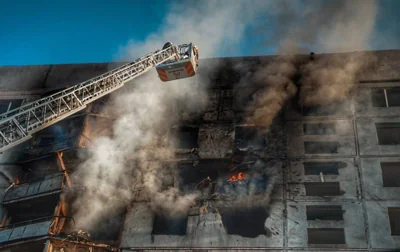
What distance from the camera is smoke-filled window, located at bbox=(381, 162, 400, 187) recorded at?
845 inches

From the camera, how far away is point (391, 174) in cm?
2153

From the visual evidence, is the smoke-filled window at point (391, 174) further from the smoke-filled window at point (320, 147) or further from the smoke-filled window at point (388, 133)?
the smoke-filled window at point (320, 147)

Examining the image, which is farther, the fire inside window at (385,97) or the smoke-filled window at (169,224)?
the fire inside window at (385,97)

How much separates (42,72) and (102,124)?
6.22 meters

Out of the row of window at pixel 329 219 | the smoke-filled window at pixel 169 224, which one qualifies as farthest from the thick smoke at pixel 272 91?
the smoke-filled window at pixel 169 224

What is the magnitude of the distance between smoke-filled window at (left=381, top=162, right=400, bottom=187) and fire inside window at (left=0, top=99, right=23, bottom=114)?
59.2 feet

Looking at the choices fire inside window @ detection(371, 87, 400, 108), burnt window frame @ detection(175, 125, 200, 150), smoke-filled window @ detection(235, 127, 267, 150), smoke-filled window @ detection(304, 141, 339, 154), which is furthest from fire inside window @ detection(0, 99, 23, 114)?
fire inside window @ detection(371, 87, 400, 108)

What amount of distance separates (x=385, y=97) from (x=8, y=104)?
61.4 feet

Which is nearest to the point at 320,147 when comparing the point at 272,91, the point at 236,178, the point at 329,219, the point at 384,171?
the point at 384,171

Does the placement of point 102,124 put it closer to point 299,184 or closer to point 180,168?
point 180,168

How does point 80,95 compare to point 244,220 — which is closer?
point 80,95

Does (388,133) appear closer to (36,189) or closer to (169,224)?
(169,224)

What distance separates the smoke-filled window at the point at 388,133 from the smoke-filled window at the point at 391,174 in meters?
1.44

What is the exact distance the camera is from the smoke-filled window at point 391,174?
70.4 feet
